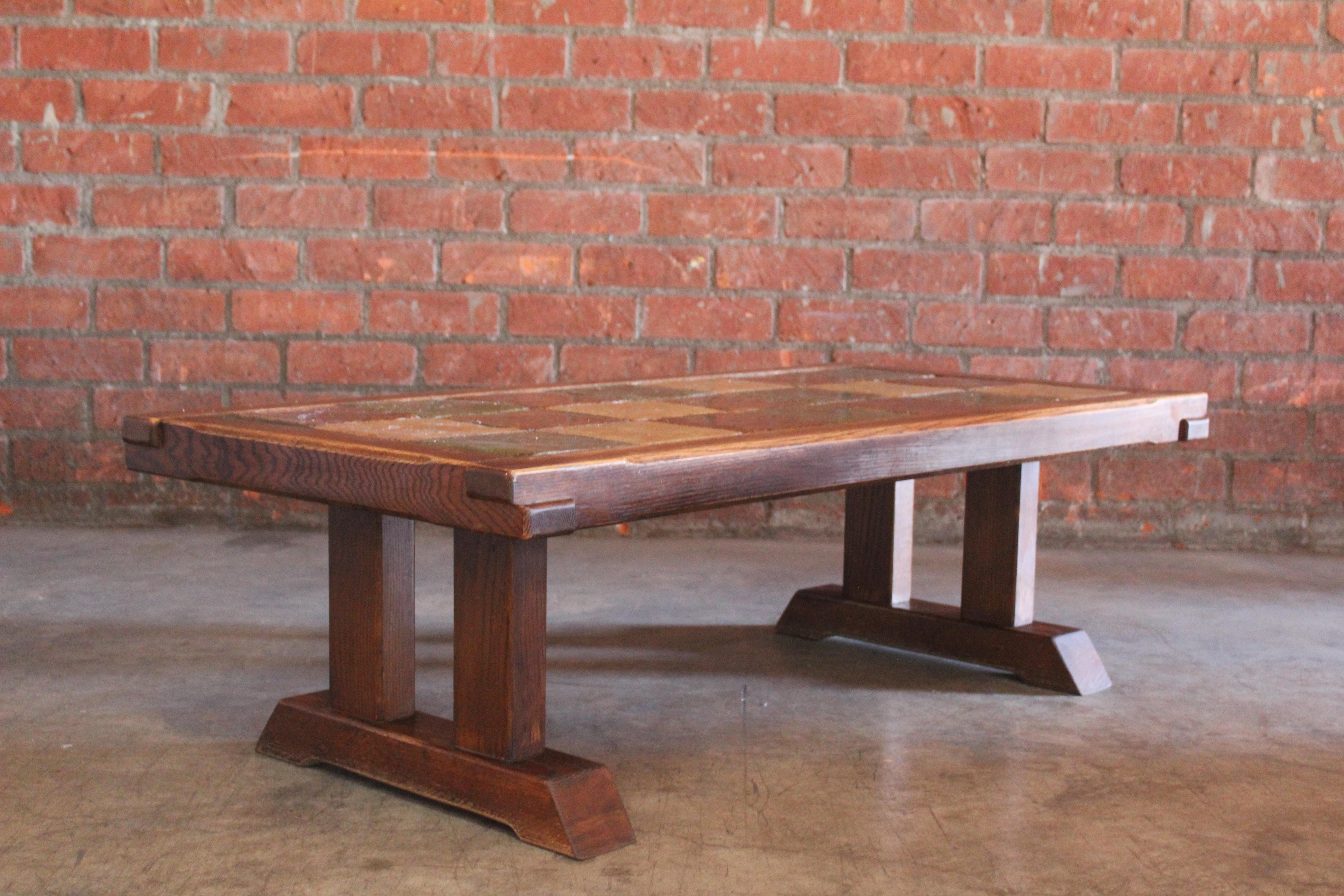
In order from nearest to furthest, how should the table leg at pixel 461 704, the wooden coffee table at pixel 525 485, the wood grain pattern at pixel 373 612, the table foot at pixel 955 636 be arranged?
1. the wooden coffee table at pixel 525 485
2. the table leg at pixel 461 704
3. the wood grain pattern at pixel 373 612
4. the table foot at pixel 955 636

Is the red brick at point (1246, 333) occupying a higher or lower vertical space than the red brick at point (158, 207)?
lower

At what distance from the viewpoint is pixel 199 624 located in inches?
109

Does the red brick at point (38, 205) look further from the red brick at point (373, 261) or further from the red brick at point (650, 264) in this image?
the red brick at point (650, 264)

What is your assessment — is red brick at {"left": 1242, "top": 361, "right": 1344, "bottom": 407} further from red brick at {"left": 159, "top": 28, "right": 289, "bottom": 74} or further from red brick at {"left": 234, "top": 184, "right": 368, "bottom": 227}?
red brick at {"left": 159, "top": 28, "right": 289, "bottom": 74}

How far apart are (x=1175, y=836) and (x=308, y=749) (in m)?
1.08

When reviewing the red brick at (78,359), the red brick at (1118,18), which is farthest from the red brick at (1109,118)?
the red brick at (78,359)

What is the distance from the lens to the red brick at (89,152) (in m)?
3.46

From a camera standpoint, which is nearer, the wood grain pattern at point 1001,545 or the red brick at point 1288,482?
the wood grain pattern at point 1001,545

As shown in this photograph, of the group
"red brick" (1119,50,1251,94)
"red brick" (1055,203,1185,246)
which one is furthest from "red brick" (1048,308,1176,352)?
"red brick" (1119,50,1251,94)

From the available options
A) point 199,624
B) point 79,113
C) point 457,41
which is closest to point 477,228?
point 457,41

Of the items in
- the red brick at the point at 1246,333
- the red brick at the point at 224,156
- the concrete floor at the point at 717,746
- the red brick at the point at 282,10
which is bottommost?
the concrete floor at the point at 717,746

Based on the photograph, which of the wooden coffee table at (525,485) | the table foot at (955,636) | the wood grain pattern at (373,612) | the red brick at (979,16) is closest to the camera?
the wooden coffee table at (525,485)

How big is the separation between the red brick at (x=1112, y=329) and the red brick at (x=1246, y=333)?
51 millimetres

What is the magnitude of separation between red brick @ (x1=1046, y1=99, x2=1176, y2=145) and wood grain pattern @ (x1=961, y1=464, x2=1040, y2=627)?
119cm
